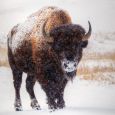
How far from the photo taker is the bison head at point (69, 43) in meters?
2.94

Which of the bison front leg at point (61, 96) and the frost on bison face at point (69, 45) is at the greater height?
the frost on bison face at point (69, 45)

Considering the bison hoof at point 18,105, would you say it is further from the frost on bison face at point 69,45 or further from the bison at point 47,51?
the frost on bison face at point 69,45

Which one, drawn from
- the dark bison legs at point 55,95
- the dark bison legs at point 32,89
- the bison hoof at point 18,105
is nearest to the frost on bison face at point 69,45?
the dark bison legs at point 55,95

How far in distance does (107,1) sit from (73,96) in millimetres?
619

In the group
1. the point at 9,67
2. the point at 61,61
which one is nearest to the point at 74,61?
the point at 61,61

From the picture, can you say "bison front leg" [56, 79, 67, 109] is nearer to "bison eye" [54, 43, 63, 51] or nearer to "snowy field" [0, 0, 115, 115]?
"snowy field" [0, 0, 115, 115]

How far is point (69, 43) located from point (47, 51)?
0.52 ft

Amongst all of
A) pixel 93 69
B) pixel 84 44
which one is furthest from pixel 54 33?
pixel 93 69

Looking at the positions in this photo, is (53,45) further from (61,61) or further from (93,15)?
(93,15)

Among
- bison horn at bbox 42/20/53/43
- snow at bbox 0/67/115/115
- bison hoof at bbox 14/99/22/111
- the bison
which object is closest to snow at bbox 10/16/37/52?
the bison

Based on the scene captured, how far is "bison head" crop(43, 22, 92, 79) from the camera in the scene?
9.63 feet

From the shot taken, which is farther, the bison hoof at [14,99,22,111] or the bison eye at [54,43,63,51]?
the bison hoof at [14,99,22,111]

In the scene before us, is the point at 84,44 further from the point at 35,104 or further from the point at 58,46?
the point at 35,104

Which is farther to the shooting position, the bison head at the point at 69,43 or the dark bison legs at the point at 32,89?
the dark bison legs at the point at 32,89
